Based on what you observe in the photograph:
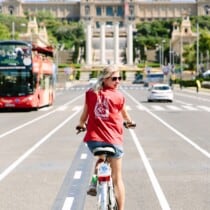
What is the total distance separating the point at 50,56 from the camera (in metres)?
42.2

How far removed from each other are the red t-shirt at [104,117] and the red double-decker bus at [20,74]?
26.5m

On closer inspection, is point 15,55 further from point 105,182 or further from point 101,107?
point 105,182

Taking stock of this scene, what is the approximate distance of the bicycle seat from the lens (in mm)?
7711

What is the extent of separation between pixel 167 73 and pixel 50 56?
239 feet

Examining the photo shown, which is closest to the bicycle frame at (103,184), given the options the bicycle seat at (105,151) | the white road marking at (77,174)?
the bicycle seat at (105,151)

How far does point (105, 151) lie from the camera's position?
304 inches

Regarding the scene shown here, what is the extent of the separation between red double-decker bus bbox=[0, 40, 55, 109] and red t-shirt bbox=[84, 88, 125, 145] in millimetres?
26523

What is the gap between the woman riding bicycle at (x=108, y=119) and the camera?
7.77m

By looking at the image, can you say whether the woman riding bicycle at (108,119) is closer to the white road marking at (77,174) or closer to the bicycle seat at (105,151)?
the bicycle seat at (105,151)

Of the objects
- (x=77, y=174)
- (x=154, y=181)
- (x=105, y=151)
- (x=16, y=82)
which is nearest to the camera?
(x=105, y=151)

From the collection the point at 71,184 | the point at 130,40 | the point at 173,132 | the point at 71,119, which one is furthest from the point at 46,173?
the point at 130,40

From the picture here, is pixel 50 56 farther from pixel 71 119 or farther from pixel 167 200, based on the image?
pixel 167 200

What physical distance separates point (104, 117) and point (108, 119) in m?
0.05

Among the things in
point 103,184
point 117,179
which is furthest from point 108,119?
point 103,184
